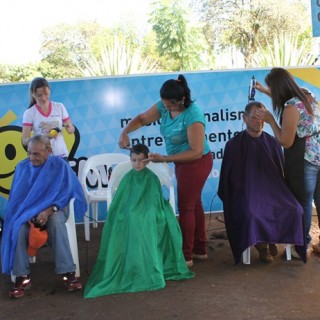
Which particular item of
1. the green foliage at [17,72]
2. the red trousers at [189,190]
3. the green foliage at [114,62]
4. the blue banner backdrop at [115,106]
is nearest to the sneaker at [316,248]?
the red trousers at [189,190]

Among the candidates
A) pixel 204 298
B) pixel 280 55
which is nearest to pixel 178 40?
pixel 280 55

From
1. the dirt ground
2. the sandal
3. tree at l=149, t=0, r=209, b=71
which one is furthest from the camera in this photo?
tree at l=149, t=0, r=209, b=71

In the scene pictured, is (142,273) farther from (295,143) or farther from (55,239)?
(295,143)

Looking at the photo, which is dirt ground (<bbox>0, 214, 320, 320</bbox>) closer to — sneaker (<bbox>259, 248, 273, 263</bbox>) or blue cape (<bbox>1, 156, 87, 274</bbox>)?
sneaker (<bbox>259, 248, 273, 263</bbox>)

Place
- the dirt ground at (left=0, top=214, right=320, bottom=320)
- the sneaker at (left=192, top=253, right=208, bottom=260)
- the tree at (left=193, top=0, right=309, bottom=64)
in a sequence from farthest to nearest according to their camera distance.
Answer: the tree at (left=193, top=0, right=309, bottom=64)
the sneaker at (left=192, top=253, right=208, bottom=260)
the dirt ground at (left=0, top=214, right=320, bottom=320)

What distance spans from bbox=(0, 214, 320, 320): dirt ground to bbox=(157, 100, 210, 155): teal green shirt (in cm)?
96

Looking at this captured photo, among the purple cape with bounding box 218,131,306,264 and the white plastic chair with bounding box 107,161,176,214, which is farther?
the white plastic chair with bounding box 107,161,176,214

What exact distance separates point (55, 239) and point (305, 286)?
1770mm

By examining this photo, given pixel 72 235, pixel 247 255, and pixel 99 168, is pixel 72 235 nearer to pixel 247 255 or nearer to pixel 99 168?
pixel 247 255

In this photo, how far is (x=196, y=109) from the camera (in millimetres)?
3424

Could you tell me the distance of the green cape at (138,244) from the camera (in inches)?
124

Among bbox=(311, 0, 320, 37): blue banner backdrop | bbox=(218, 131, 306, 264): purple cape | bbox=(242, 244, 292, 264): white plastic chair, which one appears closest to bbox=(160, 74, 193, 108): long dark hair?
bbox=(218, 131, 306, 264): purple cape

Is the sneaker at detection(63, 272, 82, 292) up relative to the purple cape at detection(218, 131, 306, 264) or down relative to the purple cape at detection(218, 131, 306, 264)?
down

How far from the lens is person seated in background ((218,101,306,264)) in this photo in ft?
11.5
